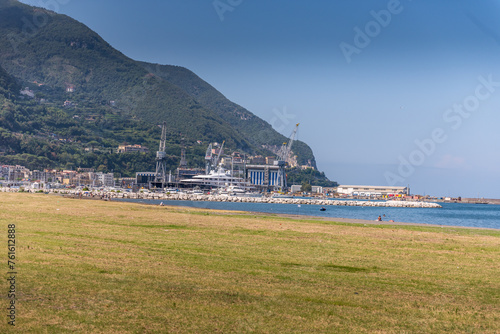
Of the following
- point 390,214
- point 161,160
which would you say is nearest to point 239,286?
point 390,214

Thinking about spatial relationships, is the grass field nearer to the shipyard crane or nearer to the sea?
the sea

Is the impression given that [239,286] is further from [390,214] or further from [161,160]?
[161,160]

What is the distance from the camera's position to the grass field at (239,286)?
31.0ft

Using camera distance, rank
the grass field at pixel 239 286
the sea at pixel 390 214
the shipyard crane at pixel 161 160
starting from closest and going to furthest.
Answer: the grass field at pixel 239 286, the sea at pixel 390 214, the shipyard crane at pixel 161 160

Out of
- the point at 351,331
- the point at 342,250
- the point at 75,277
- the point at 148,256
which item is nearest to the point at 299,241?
the point at 342,250

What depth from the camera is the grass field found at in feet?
31.0

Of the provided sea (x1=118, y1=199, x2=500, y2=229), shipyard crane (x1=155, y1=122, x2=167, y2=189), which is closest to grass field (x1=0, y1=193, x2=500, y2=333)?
sea (x1=118, y1=199, x2=500, y2=229)

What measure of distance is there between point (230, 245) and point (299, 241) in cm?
389

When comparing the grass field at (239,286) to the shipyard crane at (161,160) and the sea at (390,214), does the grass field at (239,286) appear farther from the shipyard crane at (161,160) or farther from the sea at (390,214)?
the shipyard crane at (161,160)

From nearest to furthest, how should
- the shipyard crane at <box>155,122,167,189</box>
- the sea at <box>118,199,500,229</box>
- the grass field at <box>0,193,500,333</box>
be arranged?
the grass field at <box>0,193,500,333</box>
the sea at <box>118,199,500,229</box>
the shipyard crane at <box>155,122,167,189</box>

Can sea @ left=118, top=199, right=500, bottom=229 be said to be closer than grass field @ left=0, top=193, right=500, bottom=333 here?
No

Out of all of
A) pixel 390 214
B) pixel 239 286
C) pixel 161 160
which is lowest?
pixel 390 214

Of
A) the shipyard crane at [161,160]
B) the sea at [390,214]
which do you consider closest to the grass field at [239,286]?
the sea at [390,214]

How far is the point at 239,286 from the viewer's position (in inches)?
491
